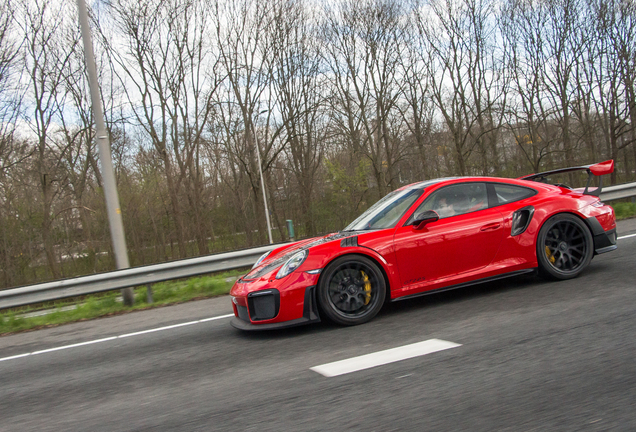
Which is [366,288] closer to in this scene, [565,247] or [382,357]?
[382,357]

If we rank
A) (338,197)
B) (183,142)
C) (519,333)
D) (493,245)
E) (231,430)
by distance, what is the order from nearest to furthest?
(231,430) < (519,333) < (493,245) < (183,142) < (338,197)

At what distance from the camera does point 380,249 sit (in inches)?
198

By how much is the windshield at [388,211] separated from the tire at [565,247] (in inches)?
60.1

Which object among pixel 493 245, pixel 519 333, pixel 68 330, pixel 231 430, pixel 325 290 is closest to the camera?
pixel 231 430

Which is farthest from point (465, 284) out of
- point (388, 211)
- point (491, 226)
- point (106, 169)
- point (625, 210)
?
point (625, 210)

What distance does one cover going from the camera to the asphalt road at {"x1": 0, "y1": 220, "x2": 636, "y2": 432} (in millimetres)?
2758

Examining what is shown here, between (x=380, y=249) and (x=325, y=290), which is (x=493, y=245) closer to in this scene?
(x=380, y=249)

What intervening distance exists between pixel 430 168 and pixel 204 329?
33.1 m

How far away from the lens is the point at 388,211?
5645mm

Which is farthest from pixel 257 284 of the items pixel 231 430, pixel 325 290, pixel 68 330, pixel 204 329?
pixel 68 330

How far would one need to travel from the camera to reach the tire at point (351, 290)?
4.84m

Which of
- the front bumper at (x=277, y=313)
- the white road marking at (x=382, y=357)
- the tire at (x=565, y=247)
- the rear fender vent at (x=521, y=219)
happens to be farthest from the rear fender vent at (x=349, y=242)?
the tire at (x=565, y=247)

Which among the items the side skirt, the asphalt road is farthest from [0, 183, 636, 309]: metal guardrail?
the side skirt

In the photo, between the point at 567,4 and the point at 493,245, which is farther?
the point at 567,4
